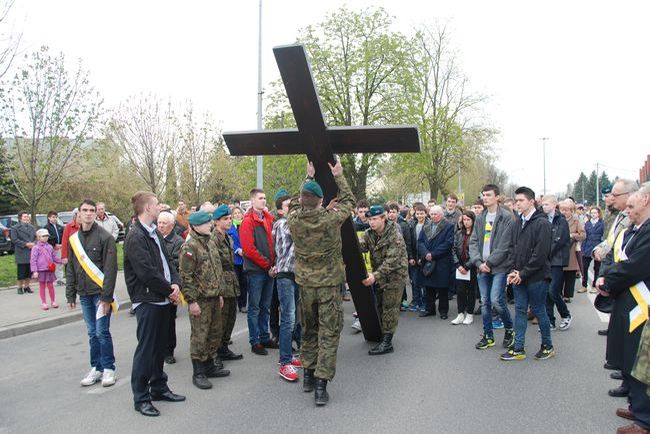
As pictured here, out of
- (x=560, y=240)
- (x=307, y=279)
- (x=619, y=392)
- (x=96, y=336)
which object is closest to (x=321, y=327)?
(x=307, y=279)

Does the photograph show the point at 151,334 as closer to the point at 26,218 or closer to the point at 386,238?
the point at 386,238

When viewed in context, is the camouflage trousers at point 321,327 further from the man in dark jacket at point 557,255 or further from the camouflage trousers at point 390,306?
the man in dark jacket at point 557,255

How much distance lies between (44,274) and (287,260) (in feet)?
20.9

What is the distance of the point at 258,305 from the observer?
6.48 metres

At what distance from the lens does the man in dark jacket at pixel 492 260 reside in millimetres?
6301

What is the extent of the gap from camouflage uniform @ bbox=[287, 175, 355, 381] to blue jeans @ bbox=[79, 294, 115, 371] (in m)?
2.11

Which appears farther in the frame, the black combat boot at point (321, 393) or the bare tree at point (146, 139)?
the bare tree at point (146, 139)

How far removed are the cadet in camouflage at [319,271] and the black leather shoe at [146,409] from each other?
144 cm

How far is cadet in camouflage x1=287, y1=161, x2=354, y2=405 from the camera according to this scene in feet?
15.8

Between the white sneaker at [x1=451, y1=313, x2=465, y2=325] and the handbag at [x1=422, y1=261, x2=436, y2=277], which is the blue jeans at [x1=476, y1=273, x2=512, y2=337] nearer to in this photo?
the white sneaker at [x1=451, y1=313, x2=465, y2=325]

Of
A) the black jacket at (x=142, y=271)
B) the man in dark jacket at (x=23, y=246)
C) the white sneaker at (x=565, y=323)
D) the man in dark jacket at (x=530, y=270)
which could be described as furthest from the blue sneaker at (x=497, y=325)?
the man in dark jacket at (x=23, y=246)

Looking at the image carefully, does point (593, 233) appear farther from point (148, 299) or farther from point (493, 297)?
point (148, 299)

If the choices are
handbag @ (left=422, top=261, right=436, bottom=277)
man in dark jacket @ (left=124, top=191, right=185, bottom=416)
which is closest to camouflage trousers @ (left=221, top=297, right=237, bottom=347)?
man in dark jacket @ (left=124, top=191, right=185, bottom=416)

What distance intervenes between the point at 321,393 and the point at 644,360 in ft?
8.70
